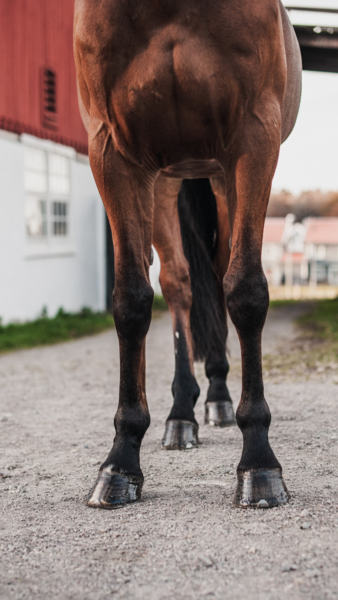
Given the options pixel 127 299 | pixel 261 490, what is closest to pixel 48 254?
pixel 127 299

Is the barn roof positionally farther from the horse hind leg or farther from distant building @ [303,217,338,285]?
the horse hind leg

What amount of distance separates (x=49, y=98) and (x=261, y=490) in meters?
9.82

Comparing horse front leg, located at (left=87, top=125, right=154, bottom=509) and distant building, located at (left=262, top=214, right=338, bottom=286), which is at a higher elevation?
distant building, located at (left=262, top=214, right=338, bottom=286)

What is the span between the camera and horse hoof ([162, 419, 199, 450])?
2.87 metres

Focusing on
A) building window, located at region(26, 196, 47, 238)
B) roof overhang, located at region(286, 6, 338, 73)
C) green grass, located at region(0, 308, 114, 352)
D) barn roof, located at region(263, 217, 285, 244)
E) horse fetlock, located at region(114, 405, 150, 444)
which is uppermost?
barn roof, located at region(263, 217, 285, 244)

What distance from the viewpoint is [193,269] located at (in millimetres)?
3518

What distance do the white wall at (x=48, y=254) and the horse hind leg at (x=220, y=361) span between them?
19.5 feet

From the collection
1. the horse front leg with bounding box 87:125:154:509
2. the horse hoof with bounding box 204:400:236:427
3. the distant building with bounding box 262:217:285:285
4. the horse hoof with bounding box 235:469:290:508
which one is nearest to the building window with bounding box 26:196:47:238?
the horse hoof with bounding box 204:400:236:427

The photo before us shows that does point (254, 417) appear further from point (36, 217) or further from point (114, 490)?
point (36, 217)

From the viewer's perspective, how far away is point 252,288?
7.04 ft

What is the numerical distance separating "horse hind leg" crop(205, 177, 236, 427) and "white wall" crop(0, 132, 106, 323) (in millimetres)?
5940

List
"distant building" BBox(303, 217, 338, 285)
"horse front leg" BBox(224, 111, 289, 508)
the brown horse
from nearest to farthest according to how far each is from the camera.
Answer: the brown horse < "horse front leg" BBox(224, 111, 289, 508) < "distant building" BBox(303, 217, 338, 285)

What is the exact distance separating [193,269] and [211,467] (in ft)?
4.47

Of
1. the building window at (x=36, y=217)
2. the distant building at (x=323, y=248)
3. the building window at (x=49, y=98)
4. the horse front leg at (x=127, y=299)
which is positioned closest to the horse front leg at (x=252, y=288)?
the horse front leg at (x=127, y=299)
